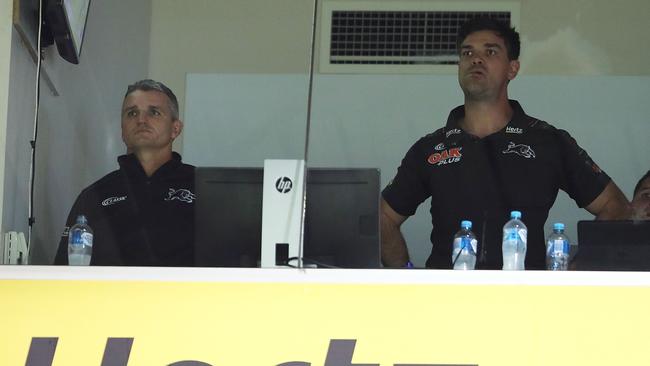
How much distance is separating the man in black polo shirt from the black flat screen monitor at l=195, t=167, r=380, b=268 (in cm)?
57

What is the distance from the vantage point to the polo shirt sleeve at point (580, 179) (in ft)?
14.1

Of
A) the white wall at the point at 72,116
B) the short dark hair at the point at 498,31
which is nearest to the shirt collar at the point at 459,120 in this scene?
the short dark hair at the point at 498,31

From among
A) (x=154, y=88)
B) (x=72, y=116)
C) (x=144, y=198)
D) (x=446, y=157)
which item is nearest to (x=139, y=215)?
(x=144, y=198)

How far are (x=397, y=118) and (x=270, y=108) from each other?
1.83 feet

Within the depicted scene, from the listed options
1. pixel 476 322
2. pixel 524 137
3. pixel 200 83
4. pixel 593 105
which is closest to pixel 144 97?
pixel 200 83

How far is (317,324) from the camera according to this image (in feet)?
11.1

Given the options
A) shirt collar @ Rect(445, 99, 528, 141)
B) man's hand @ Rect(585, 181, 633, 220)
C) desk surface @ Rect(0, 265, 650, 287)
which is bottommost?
desk surface @ Rect(0, 265, 650, 287)

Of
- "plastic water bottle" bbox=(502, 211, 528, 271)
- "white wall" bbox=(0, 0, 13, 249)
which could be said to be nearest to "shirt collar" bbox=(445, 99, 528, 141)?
"plastic water bottle" bbox=(502, 211, 528, 271)

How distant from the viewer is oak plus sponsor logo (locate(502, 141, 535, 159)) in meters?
4.33

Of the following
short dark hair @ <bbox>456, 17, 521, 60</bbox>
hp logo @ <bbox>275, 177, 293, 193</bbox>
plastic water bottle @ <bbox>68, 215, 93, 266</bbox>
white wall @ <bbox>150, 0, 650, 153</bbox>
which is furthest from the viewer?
white wall @ <bbox>150, 0, 650, 153</bbox>

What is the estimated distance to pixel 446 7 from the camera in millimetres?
5418

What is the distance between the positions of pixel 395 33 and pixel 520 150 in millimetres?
1256

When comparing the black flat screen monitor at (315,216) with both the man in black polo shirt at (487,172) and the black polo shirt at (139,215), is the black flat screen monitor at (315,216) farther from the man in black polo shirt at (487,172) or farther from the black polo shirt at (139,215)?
the man in black polo shirt at (487,172)

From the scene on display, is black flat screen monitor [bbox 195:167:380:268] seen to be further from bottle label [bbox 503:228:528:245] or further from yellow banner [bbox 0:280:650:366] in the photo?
bottle label [bbox 503:228:528:245]
